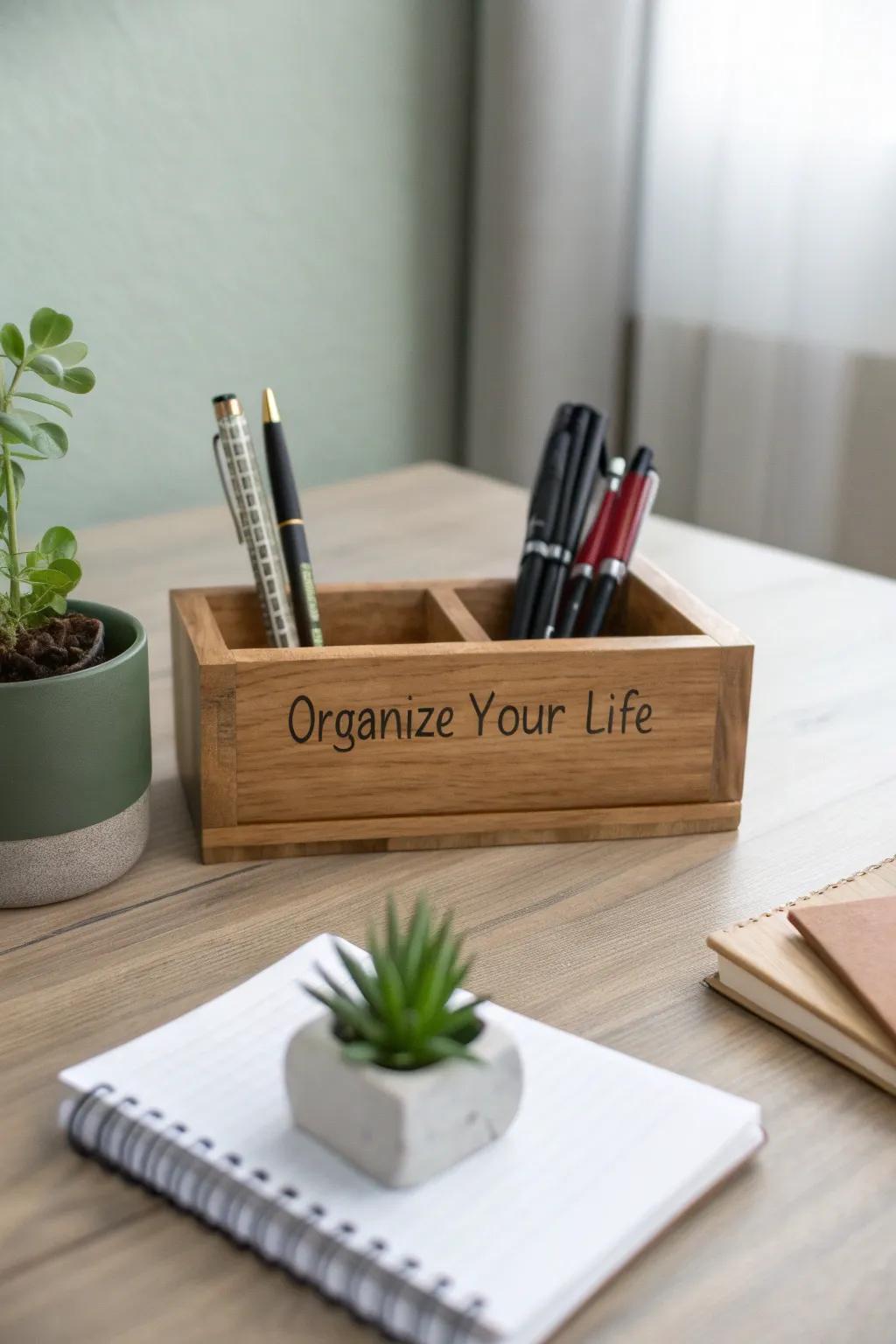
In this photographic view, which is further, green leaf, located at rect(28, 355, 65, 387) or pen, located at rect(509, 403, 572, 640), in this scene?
pen, located at rect(509, 403, 572, 640)

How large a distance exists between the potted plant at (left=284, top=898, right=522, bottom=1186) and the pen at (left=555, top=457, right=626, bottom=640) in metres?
0.35

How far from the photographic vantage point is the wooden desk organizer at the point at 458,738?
0.65 meters

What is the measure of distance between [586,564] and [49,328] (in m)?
0.32

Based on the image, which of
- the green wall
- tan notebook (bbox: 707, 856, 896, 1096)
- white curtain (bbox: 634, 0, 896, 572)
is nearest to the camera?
tan notebook (bbox: 707, 856, 896, 1096)

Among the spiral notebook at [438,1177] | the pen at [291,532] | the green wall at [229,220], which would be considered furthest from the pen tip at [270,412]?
the green wall at [229,220]

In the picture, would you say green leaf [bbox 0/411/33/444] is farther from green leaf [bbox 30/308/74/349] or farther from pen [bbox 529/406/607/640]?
pen [bbox 529/406/607/640]

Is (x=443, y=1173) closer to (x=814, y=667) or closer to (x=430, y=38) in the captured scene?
(x=814, y=667)

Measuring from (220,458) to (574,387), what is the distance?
142cm

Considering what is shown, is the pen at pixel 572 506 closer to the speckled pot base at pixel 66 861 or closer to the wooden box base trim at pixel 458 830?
the wooden box base trim at pixel 458 830

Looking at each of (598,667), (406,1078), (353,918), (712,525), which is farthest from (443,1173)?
(712,525)

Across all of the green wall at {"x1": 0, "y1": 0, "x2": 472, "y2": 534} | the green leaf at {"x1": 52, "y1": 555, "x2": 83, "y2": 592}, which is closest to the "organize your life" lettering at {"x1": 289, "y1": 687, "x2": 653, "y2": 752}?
the green leaf at {"x1": 52, "y1": 555, "x2": 83, "y2": 592}

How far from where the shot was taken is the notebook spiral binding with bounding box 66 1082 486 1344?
0.38 metres

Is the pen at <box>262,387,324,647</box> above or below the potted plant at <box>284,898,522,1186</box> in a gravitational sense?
above

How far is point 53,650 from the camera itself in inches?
24.0
